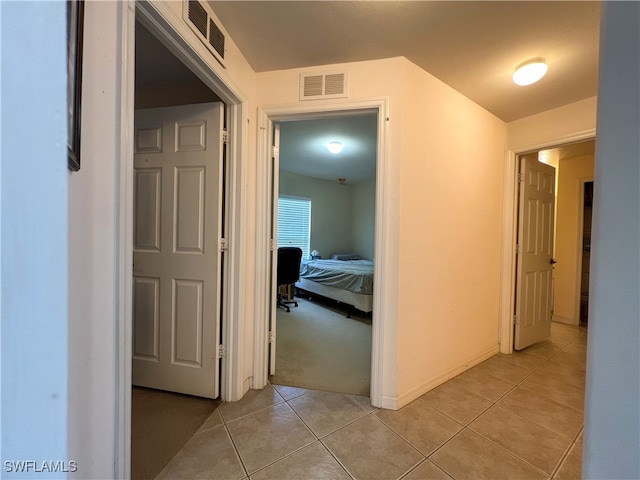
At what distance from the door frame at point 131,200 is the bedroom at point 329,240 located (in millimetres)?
701

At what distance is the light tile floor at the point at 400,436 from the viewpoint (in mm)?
1264

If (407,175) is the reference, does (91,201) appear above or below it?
below

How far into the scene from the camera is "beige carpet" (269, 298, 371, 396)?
2.08 metres

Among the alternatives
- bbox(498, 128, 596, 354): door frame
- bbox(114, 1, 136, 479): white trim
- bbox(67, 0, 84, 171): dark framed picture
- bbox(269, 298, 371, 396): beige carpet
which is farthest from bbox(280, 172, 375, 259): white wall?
bbox(67, 0, 84, 171): dark framed picture

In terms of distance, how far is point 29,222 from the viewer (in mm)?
338

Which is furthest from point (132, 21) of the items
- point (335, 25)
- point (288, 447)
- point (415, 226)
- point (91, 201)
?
point (288, 447)

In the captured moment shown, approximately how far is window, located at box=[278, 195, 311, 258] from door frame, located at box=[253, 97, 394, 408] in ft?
11.5

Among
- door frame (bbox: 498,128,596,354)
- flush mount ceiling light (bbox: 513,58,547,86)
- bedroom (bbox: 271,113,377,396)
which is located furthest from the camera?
door frame (bbox: 498,128,596,354)

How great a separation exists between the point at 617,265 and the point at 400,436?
1531 millimetres

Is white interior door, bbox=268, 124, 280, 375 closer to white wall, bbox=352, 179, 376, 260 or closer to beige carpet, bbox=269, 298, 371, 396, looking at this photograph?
beige carpet, bbox=269, 298, 371, 396

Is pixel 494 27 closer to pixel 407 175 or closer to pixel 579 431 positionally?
pixel 407 175

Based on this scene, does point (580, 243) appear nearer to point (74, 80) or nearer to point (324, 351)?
Result: point (324, 351)

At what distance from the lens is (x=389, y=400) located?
1.74m

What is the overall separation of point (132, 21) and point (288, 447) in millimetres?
2031
